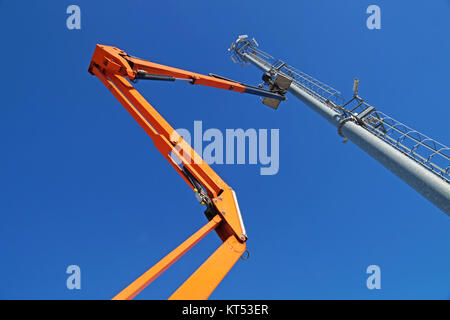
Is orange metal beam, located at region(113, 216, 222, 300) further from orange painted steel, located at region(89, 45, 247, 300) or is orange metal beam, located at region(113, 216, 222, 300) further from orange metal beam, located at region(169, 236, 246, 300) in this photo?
orange metal beam, located at region(169, 236, 246, 300)

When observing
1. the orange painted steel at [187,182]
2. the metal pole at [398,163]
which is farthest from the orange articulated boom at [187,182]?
the metal pole at [398,163]

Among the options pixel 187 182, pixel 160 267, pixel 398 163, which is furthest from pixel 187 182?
pixel 398 163

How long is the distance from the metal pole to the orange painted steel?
3946 mm

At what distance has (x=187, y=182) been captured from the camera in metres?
4.50

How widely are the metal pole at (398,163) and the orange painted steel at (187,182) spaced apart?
3946 millimetres

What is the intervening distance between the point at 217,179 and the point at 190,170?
585 mm

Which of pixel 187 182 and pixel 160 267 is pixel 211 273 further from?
pixel 187 182

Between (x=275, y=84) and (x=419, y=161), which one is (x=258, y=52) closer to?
(x=275, y=84)

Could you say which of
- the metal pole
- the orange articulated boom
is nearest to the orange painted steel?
the orange articulated boom

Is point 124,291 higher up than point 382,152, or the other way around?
point 382,152

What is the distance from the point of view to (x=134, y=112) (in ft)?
17.7

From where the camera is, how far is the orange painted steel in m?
2.91
